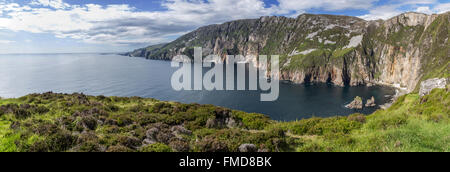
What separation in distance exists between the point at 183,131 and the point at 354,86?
18228cm

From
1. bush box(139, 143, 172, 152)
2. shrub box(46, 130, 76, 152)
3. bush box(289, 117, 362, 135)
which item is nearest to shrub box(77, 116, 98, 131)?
shrub box(46, 130, 76, 152)

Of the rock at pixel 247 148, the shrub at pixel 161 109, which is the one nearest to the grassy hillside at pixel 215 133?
the rock at pixel 247 148

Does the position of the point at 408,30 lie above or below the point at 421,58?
above

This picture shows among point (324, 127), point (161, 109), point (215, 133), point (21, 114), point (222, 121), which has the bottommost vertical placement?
point (222, 121)

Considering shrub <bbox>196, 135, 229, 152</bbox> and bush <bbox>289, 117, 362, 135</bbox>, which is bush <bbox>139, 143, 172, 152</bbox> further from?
bush <bbox>289, 117, 362, 135</bbox>

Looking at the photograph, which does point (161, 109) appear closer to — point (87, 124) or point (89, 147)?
point (87, 124)

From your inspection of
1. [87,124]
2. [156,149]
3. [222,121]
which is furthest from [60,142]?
[222,121]

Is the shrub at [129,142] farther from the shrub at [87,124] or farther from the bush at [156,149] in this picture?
the shrub at [87,124]

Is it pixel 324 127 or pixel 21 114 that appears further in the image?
pixel 21 114

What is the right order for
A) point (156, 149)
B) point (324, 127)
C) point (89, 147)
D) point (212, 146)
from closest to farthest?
point (89, 147)
point (156, 149)
point (212, 146)
point (324, 127)

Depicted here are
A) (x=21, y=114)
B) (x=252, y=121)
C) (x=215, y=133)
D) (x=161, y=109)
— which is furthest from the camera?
(x=161, y=109)
